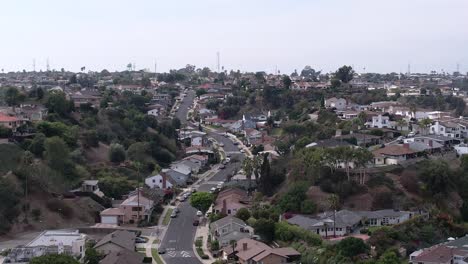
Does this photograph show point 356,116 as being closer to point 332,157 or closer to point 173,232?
point 332,157

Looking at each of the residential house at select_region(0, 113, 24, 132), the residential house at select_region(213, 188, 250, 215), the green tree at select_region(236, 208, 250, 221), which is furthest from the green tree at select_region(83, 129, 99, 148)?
the green tree at select_region(236, 208, 250, 221)

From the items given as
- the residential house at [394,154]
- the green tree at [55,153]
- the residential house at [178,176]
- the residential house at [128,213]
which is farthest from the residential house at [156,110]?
the residential house at [394,154]

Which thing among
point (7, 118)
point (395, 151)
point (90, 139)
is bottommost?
point (90, 139)

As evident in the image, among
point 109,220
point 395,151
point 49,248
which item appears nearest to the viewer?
point 49,248

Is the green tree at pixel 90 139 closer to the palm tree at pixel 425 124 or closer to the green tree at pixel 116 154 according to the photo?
the green tree at pixel 116 154

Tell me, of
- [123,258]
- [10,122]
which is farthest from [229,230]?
[10,122]

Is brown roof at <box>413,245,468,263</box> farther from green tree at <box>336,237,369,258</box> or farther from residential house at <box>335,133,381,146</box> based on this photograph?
residential house at <box>335,133,381,146</box>

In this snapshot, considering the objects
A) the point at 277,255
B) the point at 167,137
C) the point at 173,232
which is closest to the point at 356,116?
the point at 167,137

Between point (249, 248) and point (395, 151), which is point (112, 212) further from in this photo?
point (395, 151)

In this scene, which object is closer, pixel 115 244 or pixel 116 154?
pixel 115 244
